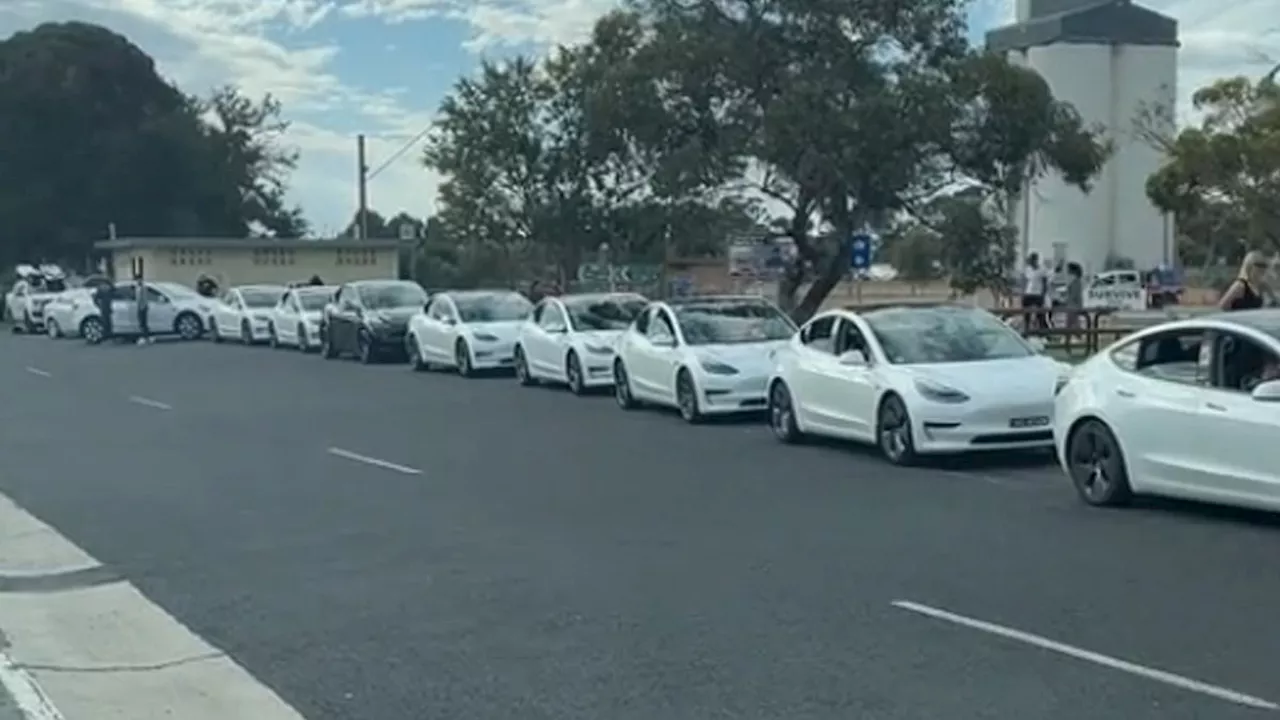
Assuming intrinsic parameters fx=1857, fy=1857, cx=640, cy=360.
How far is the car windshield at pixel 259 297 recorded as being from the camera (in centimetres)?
4562

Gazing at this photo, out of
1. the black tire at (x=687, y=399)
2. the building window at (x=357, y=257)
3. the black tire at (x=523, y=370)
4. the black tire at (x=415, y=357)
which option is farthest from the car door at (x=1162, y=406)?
the building window at (x=357, y=257)

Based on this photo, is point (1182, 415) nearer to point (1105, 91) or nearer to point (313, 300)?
point (313, 300)

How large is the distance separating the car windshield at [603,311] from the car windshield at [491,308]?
4232 millimetres

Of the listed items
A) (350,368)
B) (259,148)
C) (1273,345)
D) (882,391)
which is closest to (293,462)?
(882,391)

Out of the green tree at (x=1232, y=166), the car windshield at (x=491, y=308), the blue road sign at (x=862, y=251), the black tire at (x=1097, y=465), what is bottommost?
the black tire at (x=1097, y=465)

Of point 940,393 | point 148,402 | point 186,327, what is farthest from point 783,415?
point 186,327

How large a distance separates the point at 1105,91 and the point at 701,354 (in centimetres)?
6179

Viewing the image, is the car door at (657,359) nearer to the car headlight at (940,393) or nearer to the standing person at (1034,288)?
the car headlight at (940,393)

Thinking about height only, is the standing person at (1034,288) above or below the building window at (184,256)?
below

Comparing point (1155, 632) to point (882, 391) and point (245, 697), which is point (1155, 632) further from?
point (882, 391)

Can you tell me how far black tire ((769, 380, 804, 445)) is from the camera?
18250mm

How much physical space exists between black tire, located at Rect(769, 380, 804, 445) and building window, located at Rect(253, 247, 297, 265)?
44.9 m

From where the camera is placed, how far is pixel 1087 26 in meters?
78.1

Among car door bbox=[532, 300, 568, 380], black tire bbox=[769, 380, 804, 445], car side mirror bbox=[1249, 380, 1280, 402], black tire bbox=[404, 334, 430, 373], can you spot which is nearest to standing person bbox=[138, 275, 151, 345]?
black tire bbox=[404, 334, 430, 373]
